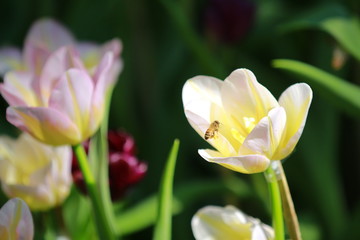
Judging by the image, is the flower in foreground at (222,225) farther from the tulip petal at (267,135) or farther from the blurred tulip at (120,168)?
the blurred tulip at (120,168)

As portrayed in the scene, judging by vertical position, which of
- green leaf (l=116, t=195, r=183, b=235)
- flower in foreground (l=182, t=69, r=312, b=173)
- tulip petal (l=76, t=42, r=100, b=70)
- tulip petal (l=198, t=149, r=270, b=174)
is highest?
flower in foreground (l=182, t=69, r=312, b=173)

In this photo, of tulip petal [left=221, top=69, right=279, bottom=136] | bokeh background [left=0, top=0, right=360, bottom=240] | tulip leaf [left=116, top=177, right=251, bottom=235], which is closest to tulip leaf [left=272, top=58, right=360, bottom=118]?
bokeh background [left=0, top=0, right=360, bottom=240]

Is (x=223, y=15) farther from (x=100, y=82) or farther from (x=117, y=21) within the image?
(x=100, y=82)

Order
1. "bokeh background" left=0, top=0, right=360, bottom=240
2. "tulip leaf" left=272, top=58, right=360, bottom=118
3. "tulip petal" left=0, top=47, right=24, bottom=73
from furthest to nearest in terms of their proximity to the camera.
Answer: "bokeh background" left=0, top=0, right=360, bottom=240, "tulip petal" left=0, top=47, right=24, bottom=73, "tulip leaf" left=272, top=58, right=360, bottom=118

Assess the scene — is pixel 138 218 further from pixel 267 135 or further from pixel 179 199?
pixel 267 135

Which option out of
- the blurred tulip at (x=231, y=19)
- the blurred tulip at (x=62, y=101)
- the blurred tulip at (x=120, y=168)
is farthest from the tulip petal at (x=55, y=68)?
the blurred tulip at (x=231, y=19)

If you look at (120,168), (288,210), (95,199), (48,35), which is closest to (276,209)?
(288,210)

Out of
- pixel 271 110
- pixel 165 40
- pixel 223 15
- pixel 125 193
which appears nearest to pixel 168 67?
pixel 165 40

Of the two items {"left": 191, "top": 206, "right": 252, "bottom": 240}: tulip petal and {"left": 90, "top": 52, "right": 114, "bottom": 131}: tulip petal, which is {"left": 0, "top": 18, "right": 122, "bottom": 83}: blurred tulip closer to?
{"left": 90, "top": 52, "right": 114, "bottom": 131}: tulip petal
